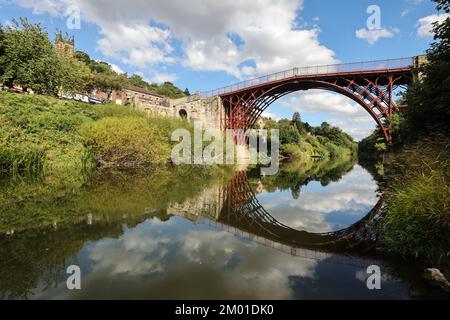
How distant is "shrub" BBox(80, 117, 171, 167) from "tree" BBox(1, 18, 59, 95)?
1015 centimetres

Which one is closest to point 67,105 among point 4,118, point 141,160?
point 4,118

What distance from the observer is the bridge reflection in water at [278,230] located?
16.8 feet

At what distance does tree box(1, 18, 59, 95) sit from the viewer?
22.3 m

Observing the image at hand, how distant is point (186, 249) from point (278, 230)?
2.56 meters

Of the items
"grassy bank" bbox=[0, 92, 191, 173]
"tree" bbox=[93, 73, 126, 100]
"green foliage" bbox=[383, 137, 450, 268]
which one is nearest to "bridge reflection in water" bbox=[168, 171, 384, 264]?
"green foliage" bbox=[383, 137, 450, 268]

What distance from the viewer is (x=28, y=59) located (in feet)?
75.8

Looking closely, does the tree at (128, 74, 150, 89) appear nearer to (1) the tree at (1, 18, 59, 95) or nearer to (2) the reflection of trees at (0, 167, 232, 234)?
(1) the tree at (1, 18, 59, 95)

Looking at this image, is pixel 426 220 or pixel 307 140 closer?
pixel 426 220

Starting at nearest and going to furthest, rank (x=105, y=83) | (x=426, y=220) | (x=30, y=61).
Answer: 1. (x=426, y=220)
2. (x=30, y=61)
3. (x=105, y=83)

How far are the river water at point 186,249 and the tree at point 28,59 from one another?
59.6 feet

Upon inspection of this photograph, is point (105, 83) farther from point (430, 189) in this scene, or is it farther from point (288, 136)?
point (430, 189)
